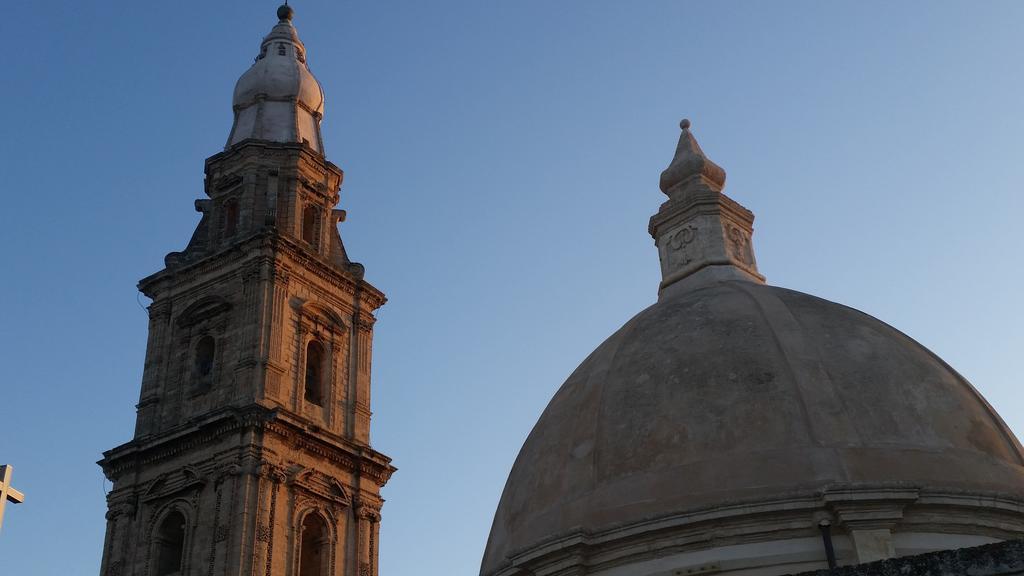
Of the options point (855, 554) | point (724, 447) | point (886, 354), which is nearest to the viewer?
point (855, 554)

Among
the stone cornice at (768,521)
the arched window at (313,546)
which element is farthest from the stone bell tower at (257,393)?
the stone cornice at (768,521)

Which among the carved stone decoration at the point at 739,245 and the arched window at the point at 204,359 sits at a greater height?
the arched window at the point at 204,359

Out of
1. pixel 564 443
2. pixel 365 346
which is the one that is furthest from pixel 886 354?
pixel 365 346

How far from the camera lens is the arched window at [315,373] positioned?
33656 millimetres

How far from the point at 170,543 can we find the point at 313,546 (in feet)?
11.9

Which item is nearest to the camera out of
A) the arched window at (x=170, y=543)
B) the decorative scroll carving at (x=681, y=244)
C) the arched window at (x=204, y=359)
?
the decorative scroll carving at (x=681, y=244)

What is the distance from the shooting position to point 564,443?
16.8m

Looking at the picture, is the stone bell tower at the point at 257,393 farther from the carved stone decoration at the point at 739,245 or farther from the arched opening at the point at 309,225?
the carved stone decoration at the point at 739,245

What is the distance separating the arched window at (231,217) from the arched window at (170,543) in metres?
8.97

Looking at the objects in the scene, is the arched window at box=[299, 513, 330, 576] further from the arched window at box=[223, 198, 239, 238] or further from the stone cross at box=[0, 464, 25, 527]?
the stone cross at box=[0, 464, 25, 527]

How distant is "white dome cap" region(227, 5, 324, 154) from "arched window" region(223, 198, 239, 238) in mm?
2316

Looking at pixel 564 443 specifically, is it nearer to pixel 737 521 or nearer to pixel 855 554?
pixel 737 521

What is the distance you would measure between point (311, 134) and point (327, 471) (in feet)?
39.7

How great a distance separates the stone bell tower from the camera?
98.5ft
